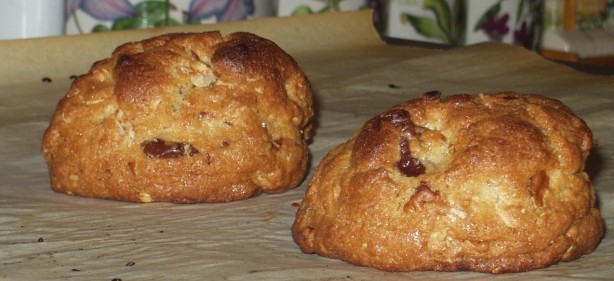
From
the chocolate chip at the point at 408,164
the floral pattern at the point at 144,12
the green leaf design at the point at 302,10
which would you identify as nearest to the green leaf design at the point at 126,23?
the floral pattern at the point at 144,12

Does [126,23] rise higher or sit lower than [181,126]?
lower

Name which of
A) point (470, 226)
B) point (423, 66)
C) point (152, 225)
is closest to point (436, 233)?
point (470, 226)

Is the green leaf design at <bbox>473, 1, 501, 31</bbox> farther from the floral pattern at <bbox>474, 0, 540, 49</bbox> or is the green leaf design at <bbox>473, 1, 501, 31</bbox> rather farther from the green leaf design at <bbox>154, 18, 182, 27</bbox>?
the green leaf design at <bbox>154, 18, 182, 27</bbox>

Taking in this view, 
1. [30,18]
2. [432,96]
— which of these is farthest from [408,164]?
[30,18]

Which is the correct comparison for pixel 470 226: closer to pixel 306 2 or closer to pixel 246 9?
pixel 246 9

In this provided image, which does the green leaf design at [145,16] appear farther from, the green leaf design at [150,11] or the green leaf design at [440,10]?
the green leaf design at [440,10]

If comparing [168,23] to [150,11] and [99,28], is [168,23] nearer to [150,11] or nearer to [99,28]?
[150,11]

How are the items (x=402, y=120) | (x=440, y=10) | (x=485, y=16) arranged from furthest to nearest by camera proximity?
(x=485, y=16) → (x=440, y=10) → (x=402, y=120)

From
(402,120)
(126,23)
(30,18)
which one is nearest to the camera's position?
(402,120)

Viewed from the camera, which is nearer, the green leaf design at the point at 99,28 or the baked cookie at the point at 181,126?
the baked cookie at the point at 181,126
